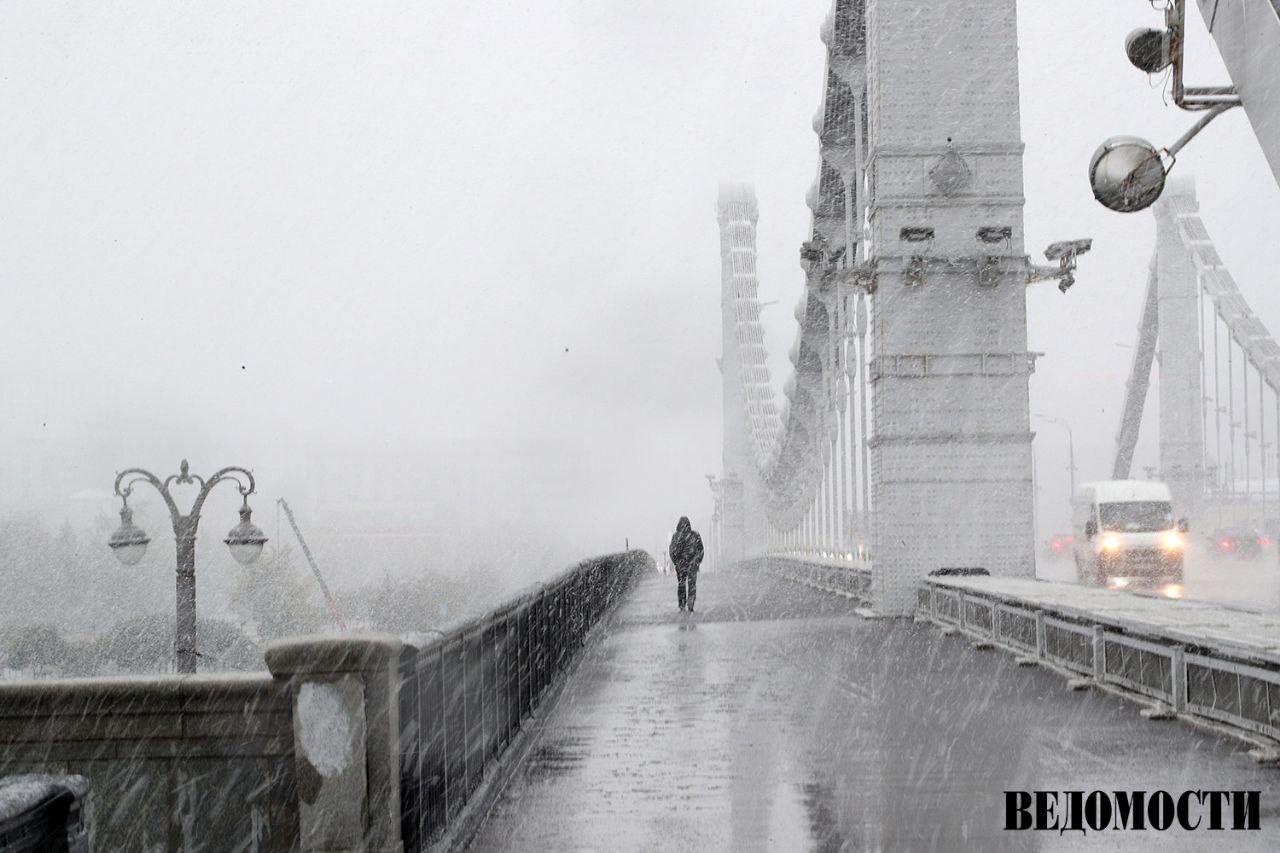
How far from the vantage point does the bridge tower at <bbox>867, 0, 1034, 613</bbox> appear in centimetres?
2172

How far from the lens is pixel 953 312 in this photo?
858 inches

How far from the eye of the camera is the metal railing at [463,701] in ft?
20.5

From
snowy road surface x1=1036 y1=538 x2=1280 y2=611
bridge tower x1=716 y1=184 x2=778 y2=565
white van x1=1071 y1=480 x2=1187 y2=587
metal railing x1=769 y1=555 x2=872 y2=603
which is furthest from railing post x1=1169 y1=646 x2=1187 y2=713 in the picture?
bridge tower x1=716 y1=184 x2=778 y2=565

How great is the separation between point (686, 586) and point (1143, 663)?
1505 cm

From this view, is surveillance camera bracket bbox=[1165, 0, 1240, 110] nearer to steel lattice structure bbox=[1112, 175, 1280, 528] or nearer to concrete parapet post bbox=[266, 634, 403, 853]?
concrete parapet post bbox=[266, 634, 403, 853]

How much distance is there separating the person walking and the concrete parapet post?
Answer: 19.2m

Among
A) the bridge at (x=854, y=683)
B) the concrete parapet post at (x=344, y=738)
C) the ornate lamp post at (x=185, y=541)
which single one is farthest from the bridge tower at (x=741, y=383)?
the concrete parapet post at (x=344, y=738)

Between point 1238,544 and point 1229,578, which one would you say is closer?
point 1229,578

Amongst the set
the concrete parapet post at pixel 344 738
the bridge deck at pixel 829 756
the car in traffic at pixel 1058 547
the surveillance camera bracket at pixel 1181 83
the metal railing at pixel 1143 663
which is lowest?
the car in traffic at pixel 1058 547

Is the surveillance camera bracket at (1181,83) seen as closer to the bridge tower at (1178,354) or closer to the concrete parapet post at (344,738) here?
the concrete parapet post at (344,738)

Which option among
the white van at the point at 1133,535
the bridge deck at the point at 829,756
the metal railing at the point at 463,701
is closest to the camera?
the metal railing at the point at 463,701

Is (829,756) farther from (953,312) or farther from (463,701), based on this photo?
(953,312)

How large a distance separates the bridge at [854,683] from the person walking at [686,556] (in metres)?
0.55

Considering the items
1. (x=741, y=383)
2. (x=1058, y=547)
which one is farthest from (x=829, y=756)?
(x=741, y=383)
